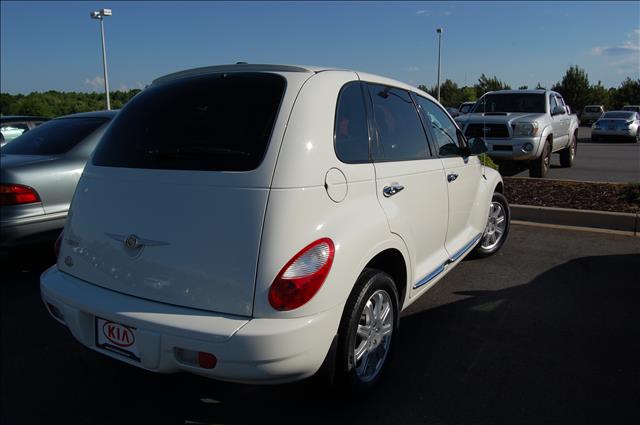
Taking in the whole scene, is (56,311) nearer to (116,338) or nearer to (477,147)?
(116,338)

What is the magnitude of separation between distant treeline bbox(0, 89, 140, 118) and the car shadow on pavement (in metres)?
35.4

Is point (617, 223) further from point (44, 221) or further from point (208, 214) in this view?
point (44, 221)

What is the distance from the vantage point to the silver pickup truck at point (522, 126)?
9.93 m

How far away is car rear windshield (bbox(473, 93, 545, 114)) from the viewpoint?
36.2 feet

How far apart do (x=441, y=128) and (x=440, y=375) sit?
6.41 feet

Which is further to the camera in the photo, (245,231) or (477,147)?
(477,147)

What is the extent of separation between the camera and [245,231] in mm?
2283

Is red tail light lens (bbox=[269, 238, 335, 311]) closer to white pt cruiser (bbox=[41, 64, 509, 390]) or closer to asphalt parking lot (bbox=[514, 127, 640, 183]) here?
white pt cruiser (bbox=[41, 64, 509, 390])

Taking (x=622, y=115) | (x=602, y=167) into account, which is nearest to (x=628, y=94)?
(x=622, y=115)

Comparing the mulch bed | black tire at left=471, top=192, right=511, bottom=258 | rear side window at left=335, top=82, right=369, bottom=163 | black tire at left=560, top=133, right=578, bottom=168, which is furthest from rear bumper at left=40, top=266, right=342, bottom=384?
black tire at left=560, top=133, right=578, bottom=168

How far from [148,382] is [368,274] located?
1.52 m

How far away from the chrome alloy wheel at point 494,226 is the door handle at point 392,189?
2.53 metres

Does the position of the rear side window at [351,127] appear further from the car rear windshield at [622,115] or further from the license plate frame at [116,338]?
the car rear windshield at [622,115]

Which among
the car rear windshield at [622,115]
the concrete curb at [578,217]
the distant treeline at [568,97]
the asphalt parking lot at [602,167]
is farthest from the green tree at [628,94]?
the concrete curb at [578,217]
